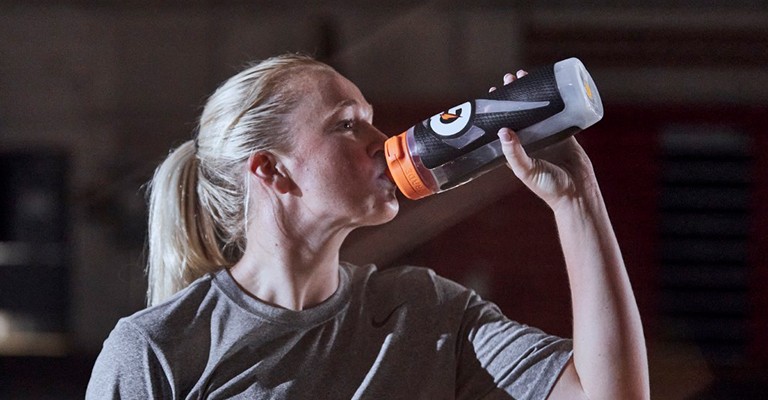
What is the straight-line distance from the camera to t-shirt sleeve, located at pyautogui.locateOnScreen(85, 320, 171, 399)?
2.64 feet

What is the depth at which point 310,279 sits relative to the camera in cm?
89

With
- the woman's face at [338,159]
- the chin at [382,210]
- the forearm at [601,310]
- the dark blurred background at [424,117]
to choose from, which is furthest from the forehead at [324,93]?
the dark blurred background at [424,117]

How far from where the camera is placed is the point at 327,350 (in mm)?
865

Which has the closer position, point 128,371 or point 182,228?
point 128,371

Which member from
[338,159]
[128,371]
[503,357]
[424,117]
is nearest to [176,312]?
[128,371]

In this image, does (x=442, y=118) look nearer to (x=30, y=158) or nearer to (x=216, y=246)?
(x=216, y=246)

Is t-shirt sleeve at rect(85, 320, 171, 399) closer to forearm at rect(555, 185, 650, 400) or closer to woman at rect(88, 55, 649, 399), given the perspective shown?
woman at rect(88, 55, 649, 399)

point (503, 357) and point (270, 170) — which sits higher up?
point (270, 170)

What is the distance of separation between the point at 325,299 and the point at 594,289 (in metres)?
0.27

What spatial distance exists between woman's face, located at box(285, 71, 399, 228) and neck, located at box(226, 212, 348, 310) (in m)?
0.04

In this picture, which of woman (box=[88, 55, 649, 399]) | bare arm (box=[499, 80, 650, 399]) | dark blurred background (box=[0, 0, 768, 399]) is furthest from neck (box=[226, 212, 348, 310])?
dark blurred background (box=[0, 0, 768, 399])

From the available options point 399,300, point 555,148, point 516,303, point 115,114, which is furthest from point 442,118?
point 115,114

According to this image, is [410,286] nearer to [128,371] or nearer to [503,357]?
[503,357]

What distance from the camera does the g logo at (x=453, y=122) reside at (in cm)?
78
